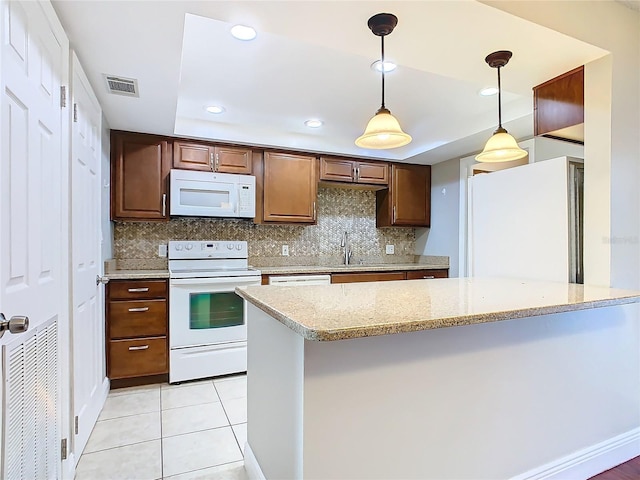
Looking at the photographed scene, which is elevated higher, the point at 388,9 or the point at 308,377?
the point at 388,9

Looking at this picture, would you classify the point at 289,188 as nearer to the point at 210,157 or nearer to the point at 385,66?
the point at 210,157

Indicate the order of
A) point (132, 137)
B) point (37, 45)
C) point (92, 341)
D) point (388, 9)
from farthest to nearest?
point (132, 137) < point (92, 341) < point (388, 9) < point (37, 45)

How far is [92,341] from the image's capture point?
2297 mm

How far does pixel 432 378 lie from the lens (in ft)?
4.63

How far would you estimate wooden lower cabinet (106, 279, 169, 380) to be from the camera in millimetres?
2855

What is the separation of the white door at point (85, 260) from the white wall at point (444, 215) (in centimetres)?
345

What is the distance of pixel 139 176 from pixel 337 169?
77.2 inches

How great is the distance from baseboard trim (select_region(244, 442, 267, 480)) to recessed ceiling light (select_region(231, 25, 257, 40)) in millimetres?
2151

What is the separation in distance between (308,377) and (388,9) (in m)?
1.50

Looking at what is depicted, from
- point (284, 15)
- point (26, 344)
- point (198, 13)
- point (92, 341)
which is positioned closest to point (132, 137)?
point (92, 341)

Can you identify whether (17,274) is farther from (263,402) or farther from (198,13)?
(198,13)

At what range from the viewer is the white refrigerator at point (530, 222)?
6.72 ft

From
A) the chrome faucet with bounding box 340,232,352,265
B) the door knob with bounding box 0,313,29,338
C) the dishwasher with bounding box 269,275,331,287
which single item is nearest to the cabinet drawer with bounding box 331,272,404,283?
the dishwasher with bounding box 269,275,331,287

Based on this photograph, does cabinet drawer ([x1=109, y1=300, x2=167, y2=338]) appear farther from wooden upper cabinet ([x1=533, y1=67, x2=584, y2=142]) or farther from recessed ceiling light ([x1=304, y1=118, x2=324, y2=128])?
wooden upper cabinet ([x1=533, y1=67, x2=584, y2=142])
